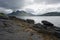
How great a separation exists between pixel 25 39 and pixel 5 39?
7.14 feet

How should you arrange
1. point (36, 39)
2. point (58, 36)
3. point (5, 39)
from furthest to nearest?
point (58, 36) < point (36, 39) < point (5, 39)

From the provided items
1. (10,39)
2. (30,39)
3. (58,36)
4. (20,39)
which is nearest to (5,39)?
(10,39)

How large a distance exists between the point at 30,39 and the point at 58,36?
6.01 metres

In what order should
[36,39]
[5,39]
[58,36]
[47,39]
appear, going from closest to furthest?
1. [5,39]
2. [36,39]
3. [47,39]
4. [58,36]

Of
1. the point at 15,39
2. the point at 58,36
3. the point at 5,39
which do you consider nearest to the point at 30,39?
the point at 15,39

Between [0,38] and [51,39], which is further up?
[0,38]

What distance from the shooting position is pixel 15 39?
41.5ft

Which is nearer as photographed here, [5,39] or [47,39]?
[5,39]

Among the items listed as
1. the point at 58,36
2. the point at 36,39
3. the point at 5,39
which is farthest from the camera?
the point at 58,36

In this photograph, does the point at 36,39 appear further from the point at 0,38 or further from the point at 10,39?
the point at 0,38

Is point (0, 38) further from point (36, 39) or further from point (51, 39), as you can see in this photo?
point (51, 39)

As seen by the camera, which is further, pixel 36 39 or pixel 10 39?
pixel 36 39

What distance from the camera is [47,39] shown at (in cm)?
1489

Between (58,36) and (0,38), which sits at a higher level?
(0,38)
